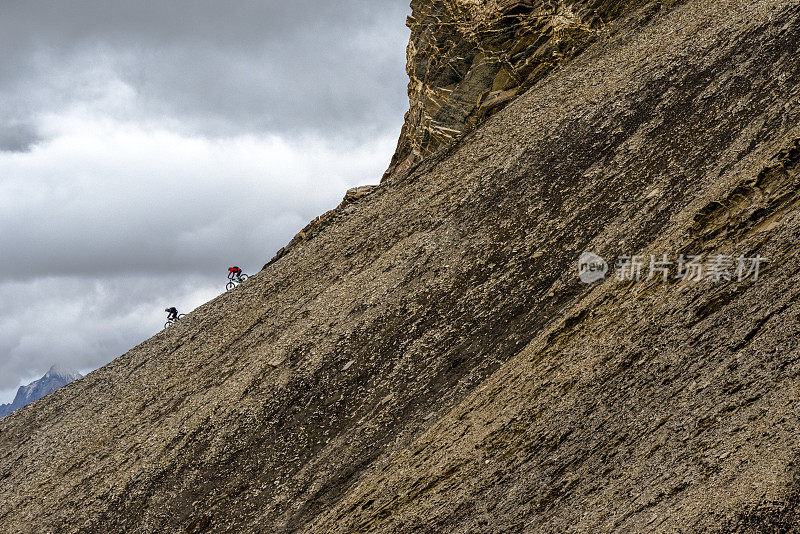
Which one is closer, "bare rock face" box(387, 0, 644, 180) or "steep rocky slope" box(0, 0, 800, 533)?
"steep rocky slope" box(0, 0, 800, 533)

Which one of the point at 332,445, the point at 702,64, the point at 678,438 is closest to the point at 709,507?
the point at 678,438

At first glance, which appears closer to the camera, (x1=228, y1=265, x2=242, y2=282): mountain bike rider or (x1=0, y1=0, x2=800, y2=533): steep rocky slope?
(x1=0, y1=0, x2=800, y2=533): steep rocky slope

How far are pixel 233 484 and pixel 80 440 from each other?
866 cm

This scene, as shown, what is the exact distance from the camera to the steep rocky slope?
393 inches

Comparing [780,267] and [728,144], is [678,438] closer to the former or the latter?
[780,267]

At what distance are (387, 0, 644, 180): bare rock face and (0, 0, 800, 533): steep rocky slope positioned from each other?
1.70 meters

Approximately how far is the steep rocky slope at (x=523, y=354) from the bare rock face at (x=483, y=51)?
1.70m

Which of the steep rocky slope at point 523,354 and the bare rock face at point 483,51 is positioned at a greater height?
the bare rock face at point 483,51

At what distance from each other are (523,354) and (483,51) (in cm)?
1846

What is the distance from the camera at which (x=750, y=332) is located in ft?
34.5

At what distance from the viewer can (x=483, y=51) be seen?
1087 inches

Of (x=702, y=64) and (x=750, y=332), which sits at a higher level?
(x=702, y=64)

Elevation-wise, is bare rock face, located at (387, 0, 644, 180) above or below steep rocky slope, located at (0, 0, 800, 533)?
above

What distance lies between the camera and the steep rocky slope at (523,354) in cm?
999
